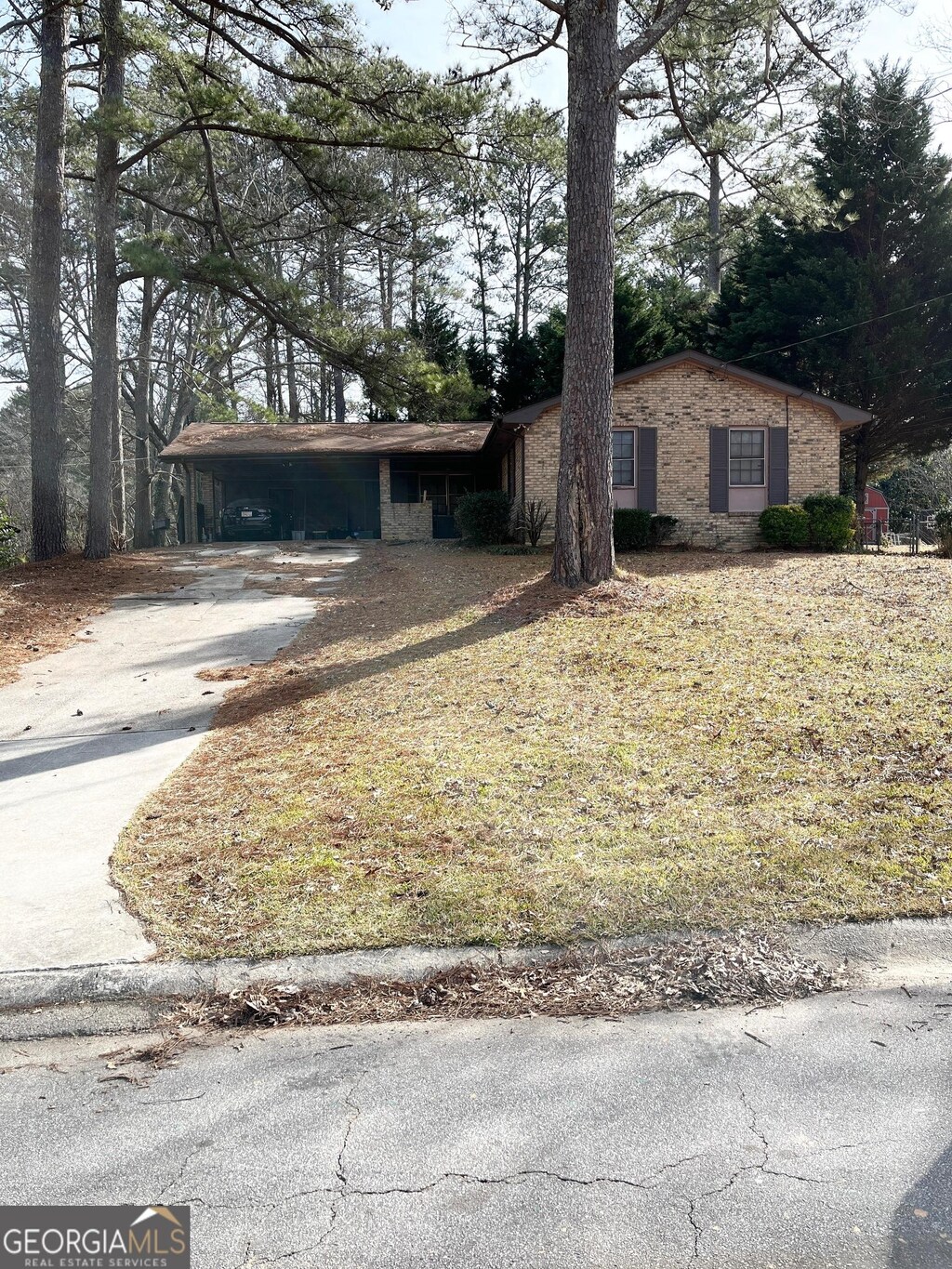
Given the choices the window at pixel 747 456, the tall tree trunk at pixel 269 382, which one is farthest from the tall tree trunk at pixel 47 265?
the tall tree trunk at pixel 269 382

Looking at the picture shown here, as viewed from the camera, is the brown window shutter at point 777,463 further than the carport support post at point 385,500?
No

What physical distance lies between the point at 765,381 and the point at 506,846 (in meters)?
17.1

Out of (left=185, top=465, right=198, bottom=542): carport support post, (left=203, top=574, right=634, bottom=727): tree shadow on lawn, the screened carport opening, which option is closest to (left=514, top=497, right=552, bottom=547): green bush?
(left=203, top=574, right=634, bottom=727): tree shadow on lawn

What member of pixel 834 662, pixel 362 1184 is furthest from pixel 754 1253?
pixel 834 662

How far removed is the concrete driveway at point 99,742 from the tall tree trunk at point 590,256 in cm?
418

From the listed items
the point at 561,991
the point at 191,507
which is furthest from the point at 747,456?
the point at 561,991

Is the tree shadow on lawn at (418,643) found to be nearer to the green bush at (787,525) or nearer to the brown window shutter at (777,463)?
the green bush at (787,525)

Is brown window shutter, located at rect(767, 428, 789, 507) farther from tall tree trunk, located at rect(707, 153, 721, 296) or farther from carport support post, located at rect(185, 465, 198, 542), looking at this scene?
carport support post, located at rect(185, 465, 198, 542)

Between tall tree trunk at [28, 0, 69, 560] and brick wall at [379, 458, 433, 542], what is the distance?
1066 cm

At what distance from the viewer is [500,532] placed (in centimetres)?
2036

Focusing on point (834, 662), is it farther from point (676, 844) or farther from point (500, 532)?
point (500, 532)

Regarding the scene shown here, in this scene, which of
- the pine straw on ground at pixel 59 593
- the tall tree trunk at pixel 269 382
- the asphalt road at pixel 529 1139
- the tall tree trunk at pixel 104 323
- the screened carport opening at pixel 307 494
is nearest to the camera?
the asphalt road at pixel 529 1139

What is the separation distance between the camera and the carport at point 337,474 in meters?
26.0

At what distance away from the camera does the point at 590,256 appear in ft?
36.5
